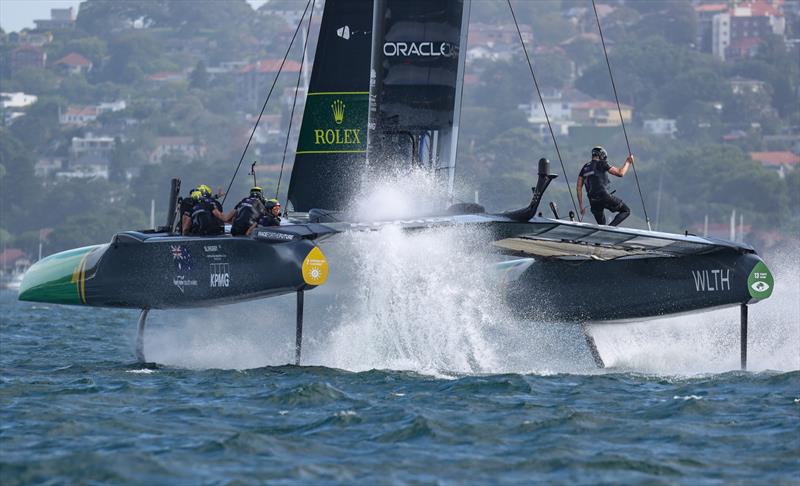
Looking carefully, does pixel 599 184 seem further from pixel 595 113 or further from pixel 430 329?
pixel 595 113

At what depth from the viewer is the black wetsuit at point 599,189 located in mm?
11602

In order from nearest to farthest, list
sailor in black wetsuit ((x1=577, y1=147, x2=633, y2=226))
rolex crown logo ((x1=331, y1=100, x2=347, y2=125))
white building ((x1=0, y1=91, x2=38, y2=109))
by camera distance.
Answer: sailor in black wetsuit ((x1=577, y1=147, x2=633, y2=226)) → rolex crown logo ((x1=331, y1=100, x2=347, y2=125)) → white building ((x1=0, y1=91, x2=38, y2=109))

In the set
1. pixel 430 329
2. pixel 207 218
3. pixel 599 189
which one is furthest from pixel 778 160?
pixel 207 218

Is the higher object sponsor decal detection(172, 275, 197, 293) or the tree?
the tree

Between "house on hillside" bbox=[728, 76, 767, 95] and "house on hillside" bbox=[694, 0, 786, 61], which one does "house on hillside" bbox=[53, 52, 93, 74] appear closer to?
"house on hillside" bbox=[694, 0, 786, 61]

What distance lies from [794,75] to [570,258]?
10030cm

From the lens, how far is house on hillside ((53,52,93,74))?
138 metres

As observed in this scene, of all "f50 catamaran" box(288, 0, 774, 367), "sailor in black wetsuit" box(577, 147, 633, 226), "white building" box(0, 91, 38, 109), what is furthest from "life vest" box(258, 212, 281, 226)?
"white building" box(0, 91, 38, 109)

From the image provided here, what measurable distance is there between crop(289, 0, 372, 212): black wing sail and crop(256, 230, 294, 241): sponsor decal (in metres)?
2.71

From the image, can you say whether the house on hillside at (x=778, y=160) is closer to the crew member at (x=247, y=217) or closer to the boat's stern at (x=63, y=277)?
the boat's stern at (x=63, y=277)

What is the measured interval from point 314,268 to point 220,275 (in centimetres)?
89

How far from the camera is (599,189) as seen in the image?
459 inches

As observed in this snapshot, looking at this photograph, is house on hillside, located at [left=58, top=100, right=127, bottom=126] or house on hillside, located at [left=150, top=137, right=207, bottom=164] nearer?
house on hillside, located at [left=150, top=137, right=207, bottom=164]

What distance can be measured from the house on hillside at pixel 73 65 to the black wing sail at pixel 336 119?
127 metres
